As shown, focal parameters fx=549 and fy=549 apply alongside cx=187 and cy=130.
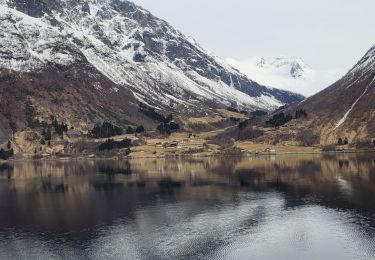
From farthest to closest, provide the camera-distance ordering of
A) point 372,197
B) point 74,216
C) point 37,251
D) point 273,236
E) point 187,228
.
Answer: point 372,197, point 74,216, point 187,228, point 273,236, point 37,251

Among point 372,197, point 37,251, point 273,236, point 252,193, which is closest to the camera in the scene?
point 37,251

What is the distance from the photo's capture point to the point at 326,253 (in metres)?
111

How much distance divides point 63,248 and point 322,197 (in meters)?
91.3

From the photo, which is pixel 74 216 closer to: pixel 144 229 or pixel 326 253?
pixel 144 229

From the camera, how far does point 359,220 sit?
456 ft

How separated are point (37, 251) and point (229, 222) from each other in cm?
5034

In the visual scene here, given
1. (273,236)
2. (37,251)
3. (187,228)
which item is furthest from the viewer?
(187,228)

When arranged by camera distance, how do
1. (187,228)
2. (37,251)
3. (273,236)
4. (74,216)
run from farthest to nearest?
(74,216) → (187,228) → (273,236) → (37,251)

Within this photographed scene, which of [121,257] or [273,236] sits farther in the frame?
[273,236]

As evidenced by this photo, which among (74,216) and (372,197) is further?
→ (372,197)

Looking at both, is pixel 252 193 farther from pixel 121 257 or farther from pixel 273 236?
pixel 121 257

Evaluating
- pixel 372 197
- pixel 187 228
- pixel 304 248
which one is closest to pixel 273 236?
pixel 304 248

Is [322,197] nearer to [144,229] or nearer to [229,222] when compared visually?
[229,222]

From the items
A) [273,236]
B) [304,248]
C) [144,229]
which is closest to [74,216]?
[144,229]
